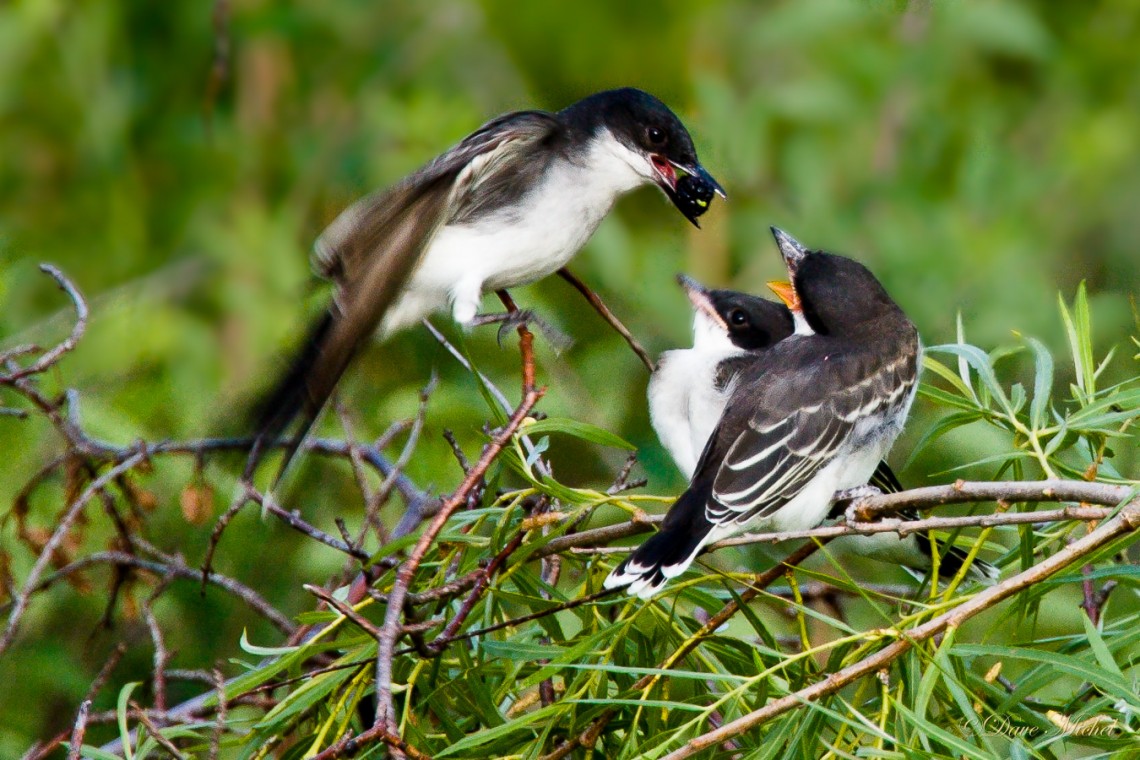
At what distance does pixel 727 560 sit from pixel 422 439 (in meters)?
0.89

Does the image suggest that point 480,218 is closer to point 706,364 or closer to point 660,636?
point 706,364

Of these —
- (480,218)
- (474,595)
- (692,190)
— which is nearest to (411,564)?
(474,595)

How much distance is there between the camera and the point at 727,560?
12.6ft

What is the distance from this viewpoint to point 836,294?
307cm

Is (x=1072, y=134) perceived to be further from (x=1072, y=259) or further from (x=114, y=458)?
(x=114, y=458)

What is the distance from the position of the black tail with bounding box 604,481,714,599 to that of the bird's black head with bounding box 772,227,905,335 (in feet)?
2.66

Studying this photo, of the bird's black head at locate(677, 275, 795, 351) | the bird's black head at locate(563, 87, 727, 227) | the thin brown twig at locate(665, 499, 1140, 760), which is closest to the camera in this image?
the thin brown twig at locate(665, 499, 1140, 760)

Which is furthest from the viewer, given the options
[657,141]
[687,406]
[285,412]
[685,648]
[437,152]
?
[437,152]

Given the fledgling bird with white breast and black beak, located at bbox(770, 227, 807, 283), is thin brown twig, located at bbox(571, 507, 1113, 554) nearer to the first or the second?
the fledgling bird with white breast

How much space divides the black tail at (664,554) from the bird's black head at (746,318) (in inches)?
41.9

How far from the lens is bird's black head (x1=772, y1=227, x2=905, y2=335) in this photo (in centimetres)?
304

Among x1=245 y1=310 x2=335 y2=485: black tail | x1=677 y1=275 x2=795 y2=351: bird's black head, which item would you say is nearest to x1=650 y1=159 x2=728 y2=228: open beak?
x1=677 y1=275 x2=795 y2=351: bird's black head

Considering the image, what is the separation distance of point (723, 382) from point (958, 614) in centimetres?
132

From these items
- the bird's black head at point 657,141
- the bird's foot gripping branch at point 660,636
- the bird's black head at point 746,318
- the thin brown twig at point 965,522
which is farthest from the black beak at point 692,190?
the thin brown twig at point 965,522
